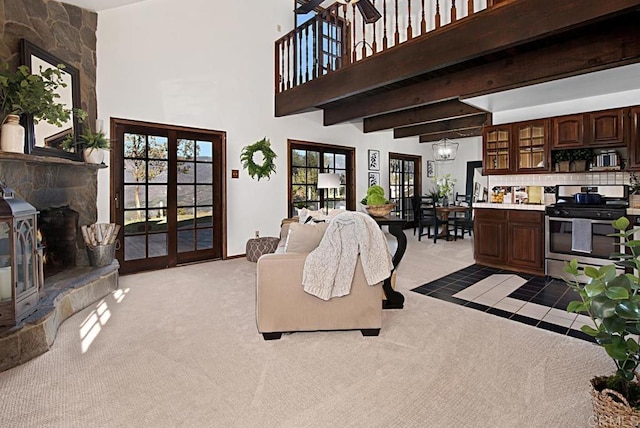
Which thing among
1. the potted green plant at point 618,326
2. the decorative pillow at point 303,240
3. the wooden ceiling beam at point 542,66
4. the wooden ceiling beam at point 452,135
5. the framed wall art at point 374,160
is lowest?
the potted green plant at point 618,326

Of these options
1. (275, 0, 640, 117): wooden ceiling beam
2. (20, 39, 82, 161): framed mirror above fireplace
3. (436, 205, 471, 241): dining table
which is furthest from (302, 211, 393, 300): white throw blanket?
(436, 205, 471, 241): dining table

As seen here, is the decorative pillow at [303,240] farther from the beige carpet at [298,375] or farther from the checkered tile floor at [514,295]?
the checkered tile floor at [514,295]

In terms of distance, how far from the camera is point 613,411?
54.9 inches

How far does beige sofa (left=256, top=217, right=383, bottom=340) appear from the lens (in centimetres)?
253

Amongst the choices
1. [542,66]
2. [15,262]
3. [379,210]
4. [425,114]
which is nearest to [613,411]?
[379,210]

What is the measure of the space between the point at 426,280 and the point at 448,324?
1.43 metres

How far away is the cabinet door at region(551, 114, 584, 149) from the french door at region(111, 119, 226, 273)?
4.65 m

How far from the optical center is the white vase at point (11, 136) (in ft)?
8.38

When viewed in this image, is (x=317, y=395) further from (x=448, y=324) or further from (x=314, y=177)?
(x=314, y=177)

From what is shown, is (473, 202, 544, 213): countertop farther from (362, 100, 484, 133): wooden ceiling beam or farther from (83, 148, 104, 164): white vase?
(83, 148, 104, 164): white vase

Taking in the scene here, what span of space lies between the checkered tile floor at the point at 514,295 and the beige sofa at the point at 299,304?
51.8 inches

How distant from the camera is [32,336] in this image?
89.6 inches

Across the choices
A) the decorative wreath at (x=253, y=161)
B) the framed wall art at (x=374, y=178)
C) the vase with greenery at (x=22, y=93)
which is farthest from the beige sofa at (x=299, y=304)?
the framed wall art at (x=374, y=178)

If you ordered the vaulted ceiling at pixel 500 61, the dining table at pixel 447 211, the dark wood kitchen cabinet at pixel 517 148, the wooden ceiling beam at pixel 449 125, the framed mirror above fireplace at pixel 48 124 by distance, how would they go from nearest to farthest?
the vaulted ceiling at pixel 500 61
the framed mirror above fireplace at pixel 48 124
the dark wood kitchen cabinet at pixel 517 148
the wooden ceiling beam at pixel 449 125
the dining table at pixel 447 211
